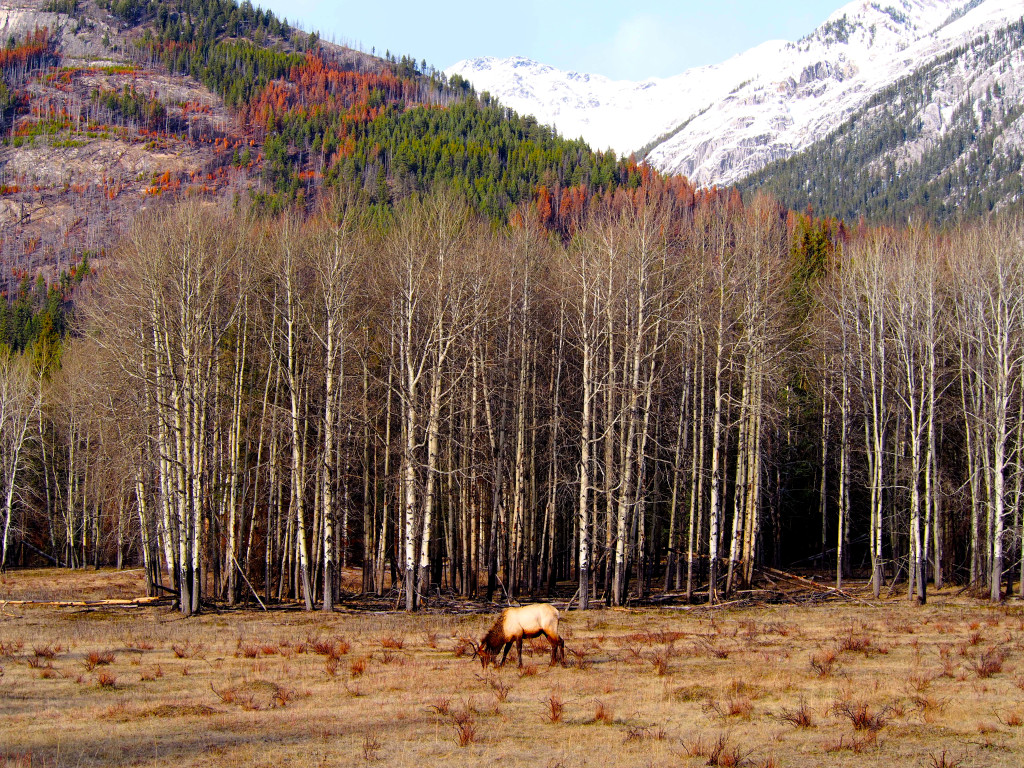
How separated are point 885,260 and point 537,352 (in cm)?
1450

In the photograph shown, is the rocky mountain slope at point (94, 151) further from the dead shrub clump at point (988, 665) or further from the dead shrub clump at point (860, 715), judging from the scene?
the dead shrub clump at point (860, 715)

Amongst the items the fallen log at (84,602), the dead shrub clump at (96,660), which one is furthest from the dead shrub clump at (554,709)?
the fallen log at (84,602)

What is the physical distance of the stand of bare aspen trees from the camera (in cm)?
2375

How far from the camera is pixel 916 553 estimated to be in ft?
83.1

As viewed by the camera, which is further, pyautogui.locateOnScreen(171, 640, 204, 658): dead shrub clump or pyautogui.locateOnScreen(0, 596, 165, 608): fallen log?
pyautogui.locateOnScreen(0, 596, 165, 608): fallen log

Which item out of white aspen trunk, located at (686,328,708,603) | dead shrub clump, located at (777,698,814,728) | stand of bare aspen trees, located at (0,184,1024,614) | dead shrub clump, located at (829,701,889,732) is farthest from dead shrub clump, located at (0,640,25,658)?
white aspen trunk, located at (686,328,708,603)

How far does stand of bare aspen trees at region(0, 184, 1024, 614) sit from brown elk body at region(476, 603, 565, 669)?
8032mm

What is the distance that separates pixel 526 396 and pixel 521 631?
55.3ft

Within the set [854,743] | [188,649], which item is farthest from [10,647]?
[854,743]

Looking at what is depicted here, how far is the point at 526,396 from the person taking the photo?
3045 centimetres

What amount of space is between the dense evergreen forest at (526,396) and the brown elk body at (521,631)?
6981mm

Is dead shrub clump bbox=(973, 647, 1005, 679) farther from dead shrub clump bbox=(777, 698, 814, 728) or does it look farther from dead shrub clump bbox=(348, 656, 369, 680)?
dead shrub clump bbox=(348, 656, 369, 680)

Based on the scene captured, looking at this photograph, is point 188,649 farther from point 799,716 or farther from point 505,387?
point 505,387

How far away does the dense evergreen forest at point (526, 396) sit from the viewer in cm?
2392
